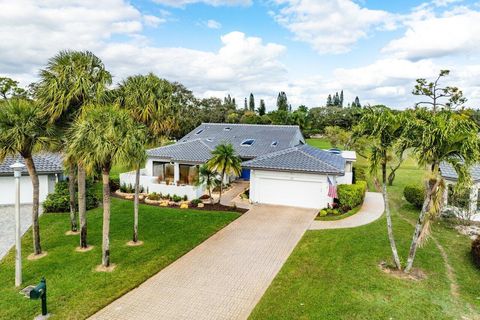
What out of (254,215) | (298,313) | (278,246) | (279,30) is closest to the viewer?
(298,313)

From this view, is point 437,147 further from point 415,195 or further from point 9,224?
→ point 9,224

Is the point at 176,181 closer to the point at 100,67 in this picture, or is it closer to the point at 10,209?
the point at 10,209

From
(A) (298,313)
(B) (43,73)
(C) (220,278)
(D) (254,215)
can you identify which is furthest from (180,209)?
(A) (298,313)

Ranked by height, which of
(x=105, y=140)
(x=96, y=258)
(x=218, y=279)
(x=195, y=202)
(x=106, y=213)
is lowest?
(x=218, y=279)

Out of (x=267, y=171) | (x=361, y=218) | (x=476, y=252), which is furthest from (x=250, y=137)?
(x=476, y=252)

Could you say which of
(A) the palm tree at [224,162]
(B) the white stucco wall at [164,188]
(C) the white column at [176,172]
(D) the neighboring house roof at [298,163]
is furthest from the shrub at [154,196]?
(D) the neighboring house roof at [298,163]

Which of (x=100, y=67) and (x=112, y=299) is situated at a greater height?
(x=100, y=67)

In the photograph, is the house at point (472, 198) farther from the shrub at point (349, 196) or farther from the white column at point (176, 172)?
the white column at point (176, 172)
